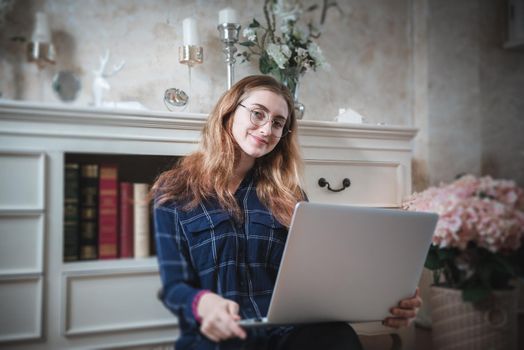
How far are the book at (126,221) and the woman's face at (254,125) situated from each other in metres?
0.25

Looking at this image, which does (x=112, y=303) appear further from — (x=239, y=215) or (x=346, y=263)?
(x=346, y=263)

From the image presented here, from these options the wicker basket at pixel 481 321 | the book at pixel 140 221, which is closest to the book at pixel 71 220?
the book at pixel 140 221

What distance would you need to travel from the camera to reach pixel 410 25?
1.06 meters

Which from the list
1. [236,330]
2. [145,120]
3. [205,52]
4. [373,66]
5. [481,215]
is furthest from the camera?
[373,66]

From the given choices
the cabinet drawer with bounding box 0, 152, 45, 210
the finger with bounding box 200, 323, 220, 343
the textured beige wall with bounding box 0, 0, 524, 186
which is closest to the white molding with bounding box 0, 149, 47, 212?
the cabinet drawer with bounding box 0, 152, 45, 210

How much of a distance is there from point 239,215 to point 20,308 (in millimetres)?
426

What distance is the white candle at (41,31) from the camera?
0.79 metres

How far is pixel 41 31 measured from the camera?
2.59 ft

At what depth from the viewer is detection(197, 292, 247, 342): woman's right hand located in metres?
0.65

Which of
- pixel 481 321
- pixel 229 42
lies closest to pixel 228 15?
pixel 229 42

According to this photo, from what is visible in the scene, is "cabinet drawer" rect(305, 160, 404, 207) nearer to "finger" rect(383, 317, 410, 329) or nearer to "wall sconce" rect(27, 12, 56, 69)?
"finger" rect(383, 317, 410, 329)

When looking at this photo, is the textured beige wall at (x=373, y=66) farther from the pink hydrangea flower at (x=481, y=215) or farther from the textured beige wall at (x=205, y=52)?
the pink hydrangea flower at (x=481, y=215)

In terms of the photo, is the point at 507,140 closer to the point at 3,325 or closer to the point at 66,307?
the point at 66,307

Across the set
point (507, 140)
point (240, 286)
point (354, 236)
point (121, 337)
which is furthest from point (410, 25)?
point (121, 337)
